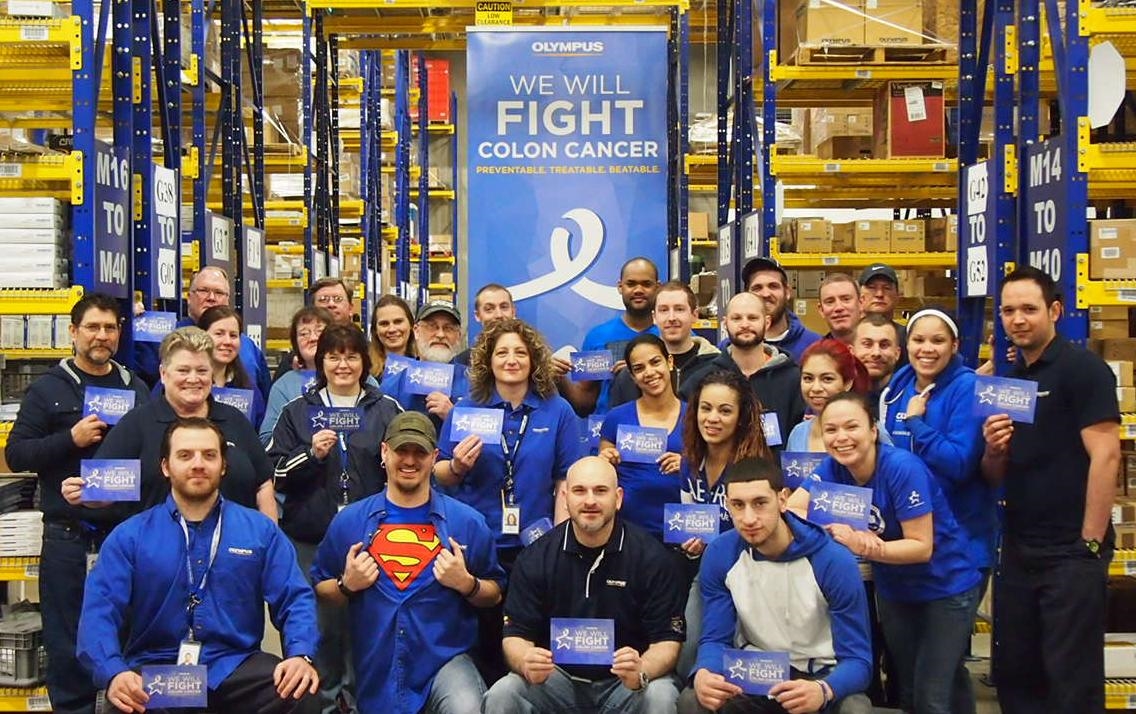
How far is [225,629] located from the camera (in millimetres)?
4371

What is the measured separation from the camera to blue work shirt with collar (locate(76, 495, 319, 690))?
429 cm

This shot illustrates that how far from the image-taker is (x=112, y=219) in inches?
230

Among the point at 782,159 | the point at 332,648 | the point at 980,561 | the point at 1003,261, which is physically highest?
the point at 782,159

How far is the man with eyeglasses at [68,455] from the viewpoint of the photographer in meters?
5.02

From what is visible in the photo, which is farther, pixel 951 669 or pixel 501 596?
pixel 501 596

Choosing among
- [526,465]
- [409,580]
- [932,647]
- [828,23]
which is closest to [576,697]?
[409,580]

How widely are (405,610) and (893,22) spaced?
5051mm

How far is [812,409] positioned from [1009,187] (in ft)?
5.40

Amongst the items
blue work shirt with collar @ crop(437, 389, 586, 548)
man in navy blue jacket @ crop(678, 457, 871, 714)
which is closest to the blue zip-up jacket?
man in navy blue jacket @ crop(678, 457, 871, 714)

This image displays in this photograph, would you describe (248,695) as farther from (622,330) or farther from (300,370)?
(622,330)

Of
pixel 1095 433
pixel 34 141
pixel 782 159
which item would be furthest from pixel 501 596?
pixel 34 141

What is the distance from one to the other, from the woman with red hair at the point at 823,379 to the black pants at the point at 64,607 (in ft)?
9.66

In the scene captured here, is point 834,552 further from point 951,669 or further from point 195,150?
point 195,150

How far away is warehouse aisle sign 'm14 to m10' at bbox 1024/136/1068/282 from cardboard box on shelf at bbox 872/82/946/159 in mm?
2641
